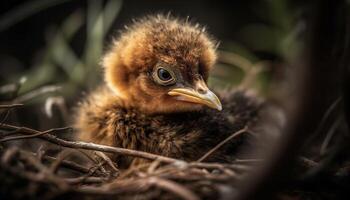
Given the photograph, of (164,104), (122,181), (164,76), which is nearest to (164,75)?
(164,76)

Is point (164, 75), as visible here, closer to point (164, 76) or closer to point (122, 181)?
point (164, 76)

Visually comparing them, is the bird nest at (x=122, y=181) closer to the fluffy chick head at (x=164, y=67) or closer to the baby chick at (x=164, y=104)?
the baby chick at (x=164, y=104)

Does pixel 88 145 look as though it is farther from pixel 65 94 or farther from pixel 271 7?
pixel 271 7

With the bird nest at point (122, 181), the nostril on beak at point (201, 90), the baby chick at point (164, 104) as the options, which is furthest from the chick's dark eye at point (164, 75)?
the bird nest at point (122, 181)

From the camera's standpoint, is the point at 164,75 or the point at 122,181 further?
the point at 164,75

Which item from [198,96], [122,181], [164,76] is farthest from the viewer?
[164,76]

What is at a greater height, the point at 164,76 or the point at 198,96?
the point at 164,76

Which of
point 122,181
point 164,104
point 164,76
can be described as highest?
point 164,76
